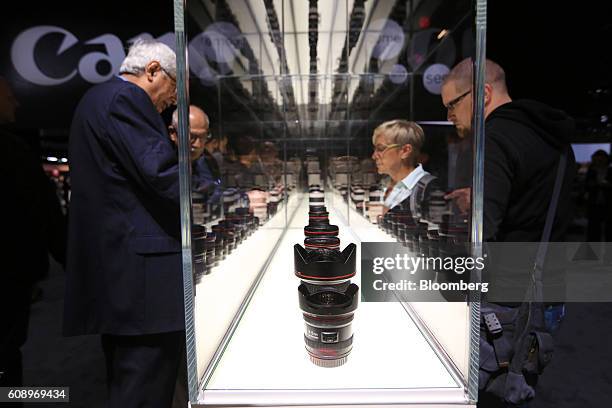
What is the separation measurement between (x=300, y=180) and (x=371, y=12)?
0.82 m

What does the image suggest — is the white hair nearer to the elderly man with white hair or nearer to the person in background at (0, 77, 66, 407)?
the elderly man with white hair

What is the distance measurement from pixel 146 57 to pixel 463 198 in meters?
0.81

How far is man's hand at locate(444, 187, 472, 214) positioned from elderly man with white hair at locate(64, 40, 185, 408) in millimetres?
→ 558

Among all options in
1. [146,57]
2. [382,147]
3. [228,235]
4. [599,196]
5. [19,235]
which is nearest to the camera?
[146,57]

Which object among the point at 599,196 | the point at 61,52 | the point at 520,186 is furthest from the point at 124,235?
the point at 599,196

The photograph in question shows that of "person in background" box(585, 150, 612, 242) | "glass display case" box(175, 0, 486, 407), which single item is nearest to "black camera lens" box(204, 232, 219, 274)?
"glass display case" box(175, 0, 486, 407)

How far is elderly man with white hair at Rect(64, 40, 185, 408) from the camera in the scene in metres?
0.86

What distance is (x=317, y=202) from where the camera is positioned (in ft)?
3.84

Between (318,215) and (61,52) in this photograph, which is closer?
(318,215)

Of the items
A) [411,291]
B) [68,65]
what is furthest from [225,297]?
[68,65]

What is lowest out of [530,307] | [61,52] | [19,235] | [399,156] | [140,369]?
[140,369]

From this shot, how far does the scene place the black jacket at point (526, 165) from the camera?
0.92 metres

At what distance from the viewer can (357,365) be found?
646mm

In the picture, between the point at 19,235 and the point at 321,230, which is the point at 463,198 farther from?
the point at 19,235
